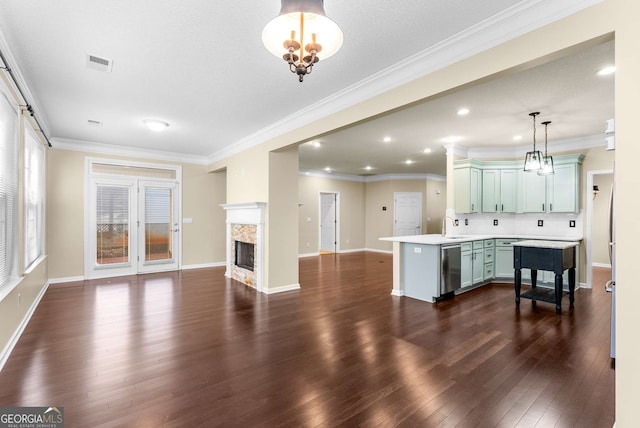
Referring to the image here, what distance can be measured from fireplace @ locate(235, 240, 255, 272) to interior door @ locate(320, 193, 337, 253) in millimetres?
4860

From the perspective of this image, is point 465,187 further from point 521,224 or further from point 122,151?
point 122,151

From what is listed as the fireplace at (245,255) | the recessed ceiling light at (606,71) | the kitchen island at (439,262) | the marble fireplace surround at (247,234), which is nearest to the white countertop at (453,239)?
the kitchen island at (439,262)

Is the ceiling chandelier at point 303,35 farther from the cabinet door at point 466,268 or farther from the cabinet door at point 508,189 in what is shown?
the cabinet door at point 508,189

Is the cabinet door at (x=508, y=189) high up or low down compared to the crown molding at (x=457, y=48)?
down

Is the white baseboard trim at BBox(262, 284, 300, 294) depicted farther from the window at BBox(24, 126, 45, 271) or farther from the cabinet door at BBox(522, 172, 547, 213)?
the cabinet door at BBox(522, 172, 547, 213)

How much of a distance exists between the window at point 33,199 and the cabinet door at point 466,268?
6.11 meters

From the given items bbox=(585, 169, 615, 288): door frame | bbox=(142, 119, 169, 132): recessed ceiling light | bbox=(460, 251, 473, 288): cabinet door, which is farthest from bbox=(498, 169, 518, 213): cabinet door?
bbox=(142, 119, 169, 132): recessed ceiling light

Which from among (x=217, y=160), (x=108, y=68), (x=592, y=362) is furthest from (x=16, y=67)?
(x=592, y=362)

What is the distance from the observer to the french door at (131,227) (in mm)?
6477

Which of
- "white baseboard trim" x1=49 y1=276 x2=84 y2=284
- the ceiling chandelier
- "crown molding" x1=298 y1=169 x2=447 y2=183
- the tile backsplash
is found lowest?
"white baseboard trim" x1=49 y1=276 x2=84 y2=284

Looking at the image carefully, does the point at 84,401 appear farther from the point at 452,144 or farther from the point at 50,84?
the point at 452,144

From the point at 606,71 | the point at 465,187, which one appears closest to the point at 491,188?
the point at 465,187

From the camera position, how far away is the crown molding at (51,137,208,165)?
611 centimetres

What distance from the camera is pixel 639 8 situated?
179cm
